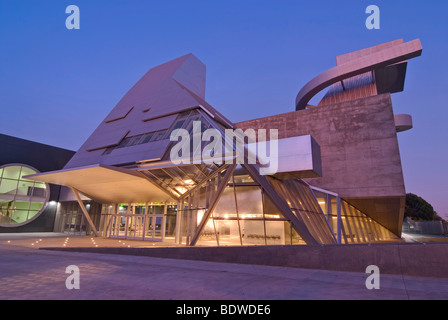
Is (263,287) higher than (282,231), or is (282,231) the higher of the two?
(282,231)

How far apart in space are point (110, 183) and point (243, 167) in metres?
11.9

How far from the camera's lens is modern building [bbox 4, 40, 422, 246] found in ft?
61.1

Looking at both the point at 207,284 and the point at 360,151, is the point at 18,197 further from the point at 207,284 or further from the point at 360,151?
the point at 360,151

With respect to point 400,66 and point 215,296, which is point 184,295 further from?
point 400,66

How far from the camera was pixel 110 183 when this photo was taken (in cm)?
2259

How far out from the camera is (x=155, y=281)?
8203 mm

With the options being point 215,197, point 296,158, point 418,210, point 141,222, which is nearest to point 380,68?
point 296,158

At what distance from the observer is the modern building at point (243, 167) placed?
18.6 meters

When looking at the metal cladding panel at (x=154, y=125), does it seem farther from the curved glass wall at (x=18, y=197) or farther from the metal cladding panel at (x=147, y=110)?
the curved glass wall at (x=18, y=197)

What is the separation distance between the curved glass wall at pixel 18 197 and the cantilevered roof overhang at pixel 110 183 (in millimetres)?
16825

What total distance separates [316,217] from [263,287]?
18.3 meters

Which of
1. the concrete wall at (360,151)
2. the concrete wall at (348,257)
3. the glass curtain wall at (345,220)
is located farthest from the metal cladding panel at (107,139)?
the glass curtain wall at (345,220)

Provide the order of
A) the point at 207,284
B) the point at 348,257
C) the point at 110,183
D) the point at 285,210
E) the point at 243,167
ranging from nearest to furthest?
the point at 207,284
the point at 348,257
the point at 243,167
the point at 285,210
the point at 110,183

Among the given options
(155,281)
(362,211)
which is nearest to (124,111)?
(155,281)
